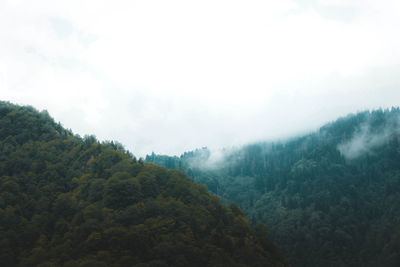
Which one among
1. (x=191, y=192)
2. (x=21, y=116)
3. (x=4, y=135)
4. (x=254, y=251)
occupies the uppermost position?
(x=21, y=116)

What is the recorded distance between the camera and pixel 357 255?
636ft

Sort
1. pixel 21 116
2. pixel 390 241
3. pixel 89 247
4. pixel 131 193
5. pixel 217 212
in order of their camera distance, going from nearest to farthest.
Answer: pixel 89 247
pixel 131 193
pixel 217 212
pixel 21 116
pixel 390 241

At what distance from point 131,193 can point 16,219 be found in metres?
32.7

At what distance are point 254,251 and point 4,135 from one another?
10944 centimetres

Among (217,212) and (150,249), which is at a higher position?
(217,212)

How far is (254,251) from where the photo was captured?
106 m

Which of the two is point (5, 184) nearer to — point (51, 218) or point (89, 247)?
point (51, 218)

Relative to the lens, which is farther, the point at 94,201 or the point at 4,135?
the point at 4,135

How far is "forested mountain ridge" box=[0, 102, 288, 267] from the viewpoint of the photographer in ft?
306

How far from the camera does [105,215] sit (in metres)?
104

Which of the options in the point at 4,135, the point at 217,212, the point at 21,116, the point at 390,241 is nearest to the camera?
the point at 217,212

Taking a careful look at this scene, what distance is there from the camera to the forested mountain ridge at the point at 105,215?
93250 mm

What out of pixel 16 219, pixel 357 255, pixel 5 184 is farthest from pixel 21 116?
pixel 357 255

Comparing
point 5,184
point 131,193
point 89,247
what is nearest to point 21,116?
point 5,184
